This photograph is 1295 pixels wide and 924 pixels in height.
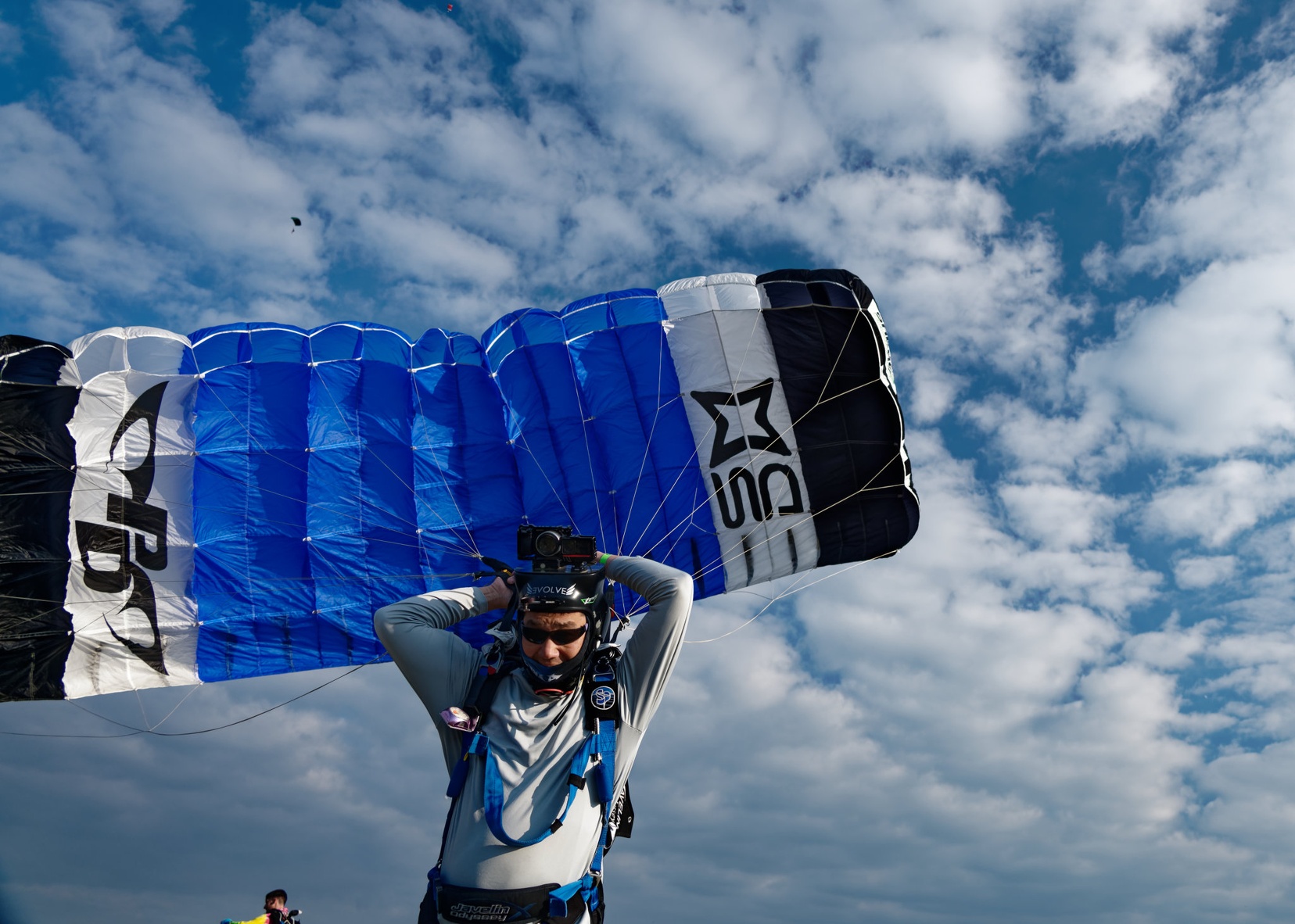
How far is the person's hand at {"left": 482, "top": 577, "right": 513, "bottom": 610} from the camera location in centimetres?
458

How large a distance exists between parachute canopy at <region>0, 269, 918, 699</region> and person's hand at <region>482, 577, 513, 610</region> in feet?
18.4

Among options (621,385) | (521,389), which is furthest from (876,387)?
(521,389)

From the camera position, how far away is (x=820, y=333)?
10.5 m

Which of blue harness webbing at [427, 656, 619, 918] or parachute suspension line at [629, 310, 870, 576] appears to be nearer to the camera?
blue harness webbing at [427, 656, 619, 918]

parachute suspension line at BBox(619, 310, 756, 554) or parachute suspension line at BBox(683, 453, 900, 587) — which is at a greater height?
parachute suspension line at BBox(619, 310, 756, 554)

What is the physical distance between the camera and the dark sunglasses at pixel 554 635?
4.08 m

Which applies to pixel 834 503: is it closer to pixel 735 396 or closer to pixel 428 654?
pixel 735 396

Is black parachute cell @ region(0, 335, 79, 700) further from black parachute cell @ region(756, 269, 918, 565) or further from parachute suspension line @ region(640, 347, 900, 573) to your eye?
black parachute cell @ region(756, 269, 918, 565)

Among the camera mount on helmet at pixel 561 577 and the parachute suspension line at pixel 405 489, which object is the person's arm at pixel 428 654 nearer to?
the camera mount on helmet at pixel 561 577

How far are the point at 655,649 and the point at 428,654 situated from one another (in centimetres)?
91

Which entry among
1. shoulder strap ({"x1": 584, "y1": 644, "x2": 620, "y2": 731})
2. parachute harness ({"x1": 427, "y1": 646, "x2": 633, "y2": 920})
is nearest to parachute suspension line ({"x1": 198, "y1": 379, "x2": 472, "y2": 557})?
parachute harness ({"x1": 427, "y1": 646, "x2": 633, "y2": 920})

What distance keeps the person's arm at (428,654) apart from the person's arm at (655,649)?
653mm

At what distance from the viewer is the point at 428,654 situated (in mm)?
4039

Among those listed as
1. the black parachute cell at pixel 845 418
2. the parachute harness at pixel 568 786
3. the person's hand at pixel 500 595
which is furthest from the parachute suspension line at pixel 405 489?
the parachute harness at pixel 568 786
